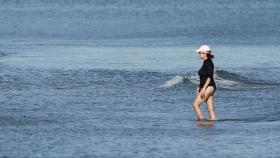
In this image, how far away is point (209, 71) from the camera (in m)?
19.4

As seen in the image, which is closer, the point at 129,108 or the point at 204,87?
the point at 204,87

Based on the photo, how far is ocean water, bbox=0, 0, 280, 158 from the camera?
56.3 ft

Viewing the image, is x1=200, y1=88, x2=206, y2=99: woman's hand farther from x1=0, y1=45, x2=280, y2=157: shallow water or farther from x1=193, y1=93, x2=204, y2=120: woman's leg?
x1=0, y1=45, x2=280, y2=157: shallow water

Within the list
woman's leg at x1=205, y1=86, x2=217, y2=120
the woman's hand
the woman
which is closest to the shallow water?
woman's leg at x1=205, y1=86, x2=217, y2=120

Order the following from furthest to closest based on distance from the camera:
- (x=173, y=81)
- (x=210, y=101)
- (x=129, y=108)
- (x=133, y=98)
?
1. (x=173, y=81)
2. (x=133, y=98)
3. (x=129, y=108)
4. (x=210, y=101)

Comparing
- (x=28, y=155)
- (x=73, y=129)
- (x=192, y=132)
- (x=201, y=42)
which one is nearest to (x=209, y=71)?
(x=192, y=132)

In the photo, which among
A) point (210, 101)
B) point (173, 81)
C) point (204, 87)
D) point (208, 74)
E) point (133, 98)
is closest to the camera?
point (208, 74)

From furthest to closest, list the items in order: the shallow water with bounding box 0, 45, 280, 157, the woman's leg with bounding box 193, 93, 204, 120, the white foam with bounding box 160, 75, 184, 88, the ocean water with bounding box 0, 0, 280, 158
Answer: the white foam with bounding box 160, 75, 184, 88, the woman's leg with bounding box 193, 93, 204, 120, the ocean water with bounding box 0, 0, 280, 158, the shallow water with bounding box 0, 45, 280, 157

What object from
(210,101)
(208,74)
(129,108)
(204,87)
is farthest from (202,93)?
(129,108)

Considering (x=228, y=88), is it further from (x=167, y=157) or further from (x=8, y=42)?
(x=8, y=42)

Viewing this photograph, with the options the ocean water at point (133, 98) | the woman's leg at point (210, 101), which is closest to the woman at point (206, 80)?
the woman's leg at point (210, 101)

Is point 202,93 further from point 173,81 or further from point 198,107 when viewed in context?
point 173,81

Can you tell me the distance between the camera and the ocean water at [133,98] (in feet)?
56.3

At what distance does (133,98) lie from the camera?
2397 cm
